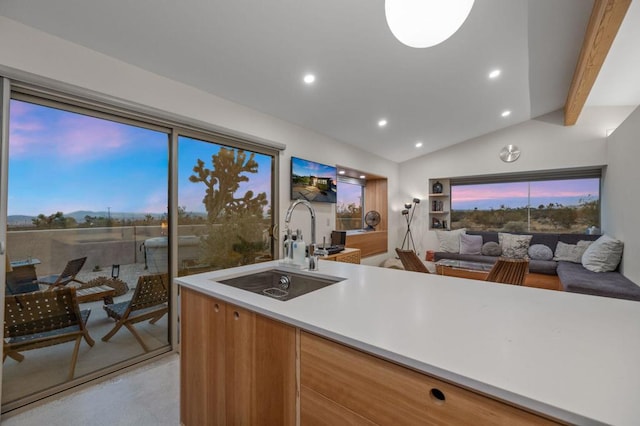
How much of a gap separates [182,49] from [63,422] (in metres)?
2.67

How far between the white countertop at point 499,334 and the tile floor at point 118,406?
107 centimetres

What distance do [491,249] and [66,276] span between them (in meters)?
6.05

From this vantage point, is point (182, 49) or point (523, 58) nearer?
point (182, 49)

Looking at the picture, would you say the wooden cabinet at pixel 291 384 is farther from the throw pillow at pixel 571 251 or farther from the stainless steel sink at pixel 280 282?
the throw pillow at pixel 571 251

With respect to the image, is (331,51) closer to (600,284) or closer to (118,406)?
(118,406)

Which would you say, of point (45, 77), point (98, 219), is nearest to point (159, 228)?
point (98, 219)

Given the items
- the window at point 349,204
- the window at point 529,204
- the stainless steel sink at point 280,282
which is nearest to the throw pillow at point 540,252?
the window at point 529,204

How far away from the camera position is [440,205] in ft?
20.1

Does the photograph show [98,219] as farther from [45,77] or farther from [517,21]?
[517,21]

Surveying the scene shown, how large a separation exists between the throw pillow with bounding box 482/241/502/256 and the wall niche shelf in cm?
101

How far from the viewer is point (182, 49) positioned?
2082 millimetres

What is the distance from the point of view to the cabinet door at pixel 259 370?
1006 millimetres

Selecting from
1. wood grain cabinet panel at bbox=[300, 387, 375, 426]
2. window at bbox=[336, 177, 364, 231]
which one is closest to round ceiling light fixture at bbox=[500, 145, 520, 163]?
window at bbox=[336, 177, 364, 231]

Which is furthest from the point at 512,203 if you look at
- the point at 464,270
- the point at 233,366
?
the point at 233,366
